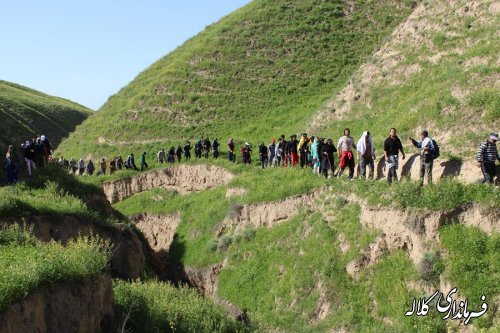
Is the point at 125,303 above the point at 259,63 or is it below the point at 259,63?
below

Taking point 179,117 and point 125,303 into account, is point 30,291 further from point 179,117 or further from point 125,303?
point 179,117

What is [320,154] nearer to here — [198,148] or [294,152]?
[294,152]

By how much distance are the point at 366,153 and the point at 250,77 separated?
29.0m

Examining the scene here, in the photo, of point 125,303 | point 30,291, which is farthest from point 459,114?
point 30,291

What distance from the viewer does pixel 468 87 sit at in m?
23.3

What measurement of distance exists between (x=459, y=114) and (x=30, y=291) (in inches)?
671

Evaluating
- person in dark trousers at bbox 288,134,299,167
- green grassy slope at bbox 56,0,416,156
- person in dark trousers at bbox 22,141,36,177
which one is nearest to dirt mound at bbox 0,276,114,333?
person in dark trousers at bbox 22,141,36,177

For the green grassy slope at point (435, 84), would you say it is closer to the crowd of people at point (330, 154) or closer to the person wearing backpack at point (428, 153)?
the crowd of people at point (330, 154)

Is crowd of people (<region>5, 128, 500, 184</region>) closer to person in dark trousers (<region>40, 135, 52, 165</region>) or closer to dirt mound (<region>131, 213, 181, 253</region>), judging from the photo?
person in dark trousers (<region>40, 135, 52, 165</region>)

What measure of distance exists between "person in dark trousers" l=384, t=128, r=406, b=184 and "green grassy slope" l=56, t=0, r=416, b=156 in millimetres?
20085

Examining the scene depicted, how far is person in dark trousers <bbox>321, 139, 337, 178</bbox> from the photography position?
76.6 feet

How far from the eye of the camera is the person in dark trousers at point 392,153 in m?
19.8

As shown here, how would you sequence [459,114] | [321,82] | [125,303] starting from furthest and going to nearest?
[321,82]
[459,114]
[125,303]

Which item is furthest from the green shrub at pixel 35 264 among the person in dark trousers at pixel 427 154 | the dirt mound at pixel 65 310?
the person in dark trousers at pixel 427 154
